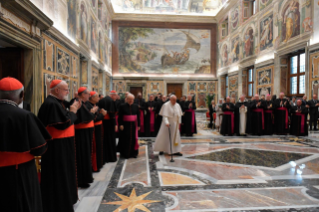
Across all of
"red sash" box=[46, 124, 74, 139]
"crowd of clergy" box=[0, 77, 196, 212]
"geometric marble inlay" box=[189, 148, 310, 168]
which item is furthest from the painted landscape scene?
"red sash" box=[46, 124, 74, 139]

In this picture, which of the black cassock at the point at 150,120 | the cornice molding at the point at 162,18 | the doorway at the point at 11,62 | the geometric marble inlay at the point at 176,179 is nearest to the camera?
the geometric marble inlay at the point at 176,179

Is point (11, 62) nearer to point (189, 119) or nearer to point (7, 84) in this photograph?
point (7, 84)

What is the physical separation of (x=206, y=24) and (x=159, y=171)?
20.1 meters

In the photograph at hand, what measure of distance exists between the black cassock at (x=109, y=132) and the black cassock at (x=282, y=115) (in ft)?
26.0

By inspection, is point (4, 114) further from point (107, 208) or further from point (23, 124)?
point (107, 208)

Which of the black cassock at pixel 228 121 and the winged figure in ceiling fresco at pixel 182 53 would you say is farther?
the winged figure in ceiling fresco at pixel 182 53

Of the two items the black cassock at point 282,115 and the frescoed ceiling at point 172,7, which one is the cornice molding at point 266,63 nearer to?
the black cassock at point 282,115

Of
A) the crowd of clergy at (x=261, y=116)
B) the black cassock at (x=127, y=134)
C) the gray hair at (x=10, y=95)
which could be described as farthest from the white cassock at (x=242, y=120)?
the gray hair at (x=10, y=95)

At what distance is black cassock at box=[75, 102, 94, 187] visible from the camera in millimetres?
3672

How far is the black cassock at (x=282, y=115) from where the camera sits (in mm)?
9797

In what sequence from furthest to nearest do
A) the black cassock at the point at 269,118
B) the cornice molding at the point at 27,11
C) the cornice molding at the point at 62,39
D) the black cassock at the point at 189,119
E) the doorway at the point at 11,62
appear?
the black cassock at the point at 269,118, the black cassock at the point at 189,119, the cornice molding at the point at 62,39, the doorway at the point at 11,62, the cornice molding at the point at 27,11

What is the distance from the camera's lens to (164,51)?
21.7 metres

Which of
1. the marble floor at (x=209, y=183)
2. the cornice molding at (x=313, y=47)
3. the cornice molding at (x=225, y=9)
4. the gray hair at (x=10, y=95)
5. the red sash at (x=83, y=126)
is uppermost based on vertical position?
the cornice molding at (x=225, y=9)

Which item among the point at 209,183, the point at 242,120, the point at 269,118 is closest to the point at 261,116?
the point at 269,118
